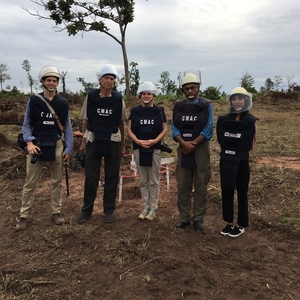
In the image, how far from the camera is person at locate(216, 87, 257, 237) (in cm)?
345

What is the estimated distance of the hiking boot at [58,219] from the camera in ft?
13.3

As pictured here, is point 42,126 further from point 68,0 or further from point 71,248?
point 68,0

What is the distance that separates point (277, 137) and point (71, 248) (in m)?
7.98

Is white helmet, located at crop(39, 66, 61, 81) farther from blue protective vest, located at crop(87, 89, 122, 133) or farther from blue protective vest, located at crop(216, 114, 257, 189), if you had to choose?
blue protective vest, located at crop(216, 114, 257, 189)

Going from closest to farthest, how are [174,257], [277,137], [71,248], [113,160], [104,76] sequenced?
[174,257], [71,248], [104,76], [113,160], [277,137]

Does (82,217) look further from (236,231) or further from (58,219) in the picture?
(236,231)

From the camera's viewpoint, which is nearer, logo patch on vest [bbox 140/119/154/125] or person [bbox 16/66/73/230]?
person [bbox 16/66/73/230]

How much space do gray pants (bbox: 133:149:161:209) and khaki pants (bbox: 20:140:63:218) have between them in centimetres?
92

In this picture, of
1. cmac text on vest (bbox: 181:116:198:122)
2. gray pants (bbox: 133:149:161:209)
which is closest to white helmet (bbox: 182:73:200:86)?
cmac text on vest (bbox: 181:116:198:122)

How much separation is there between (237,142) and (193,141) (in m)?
0.48

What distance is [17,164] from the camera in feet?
21.2

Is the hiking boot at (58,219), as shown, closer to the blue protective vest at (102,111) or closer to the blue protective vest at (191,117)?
the blue protective vest at (102,111)

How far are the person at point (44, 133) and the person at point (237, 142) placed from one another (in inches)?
72.3

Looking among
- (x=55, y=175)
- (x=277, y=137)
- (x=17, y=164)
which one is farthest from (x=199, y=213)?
(x=277, y=137)
